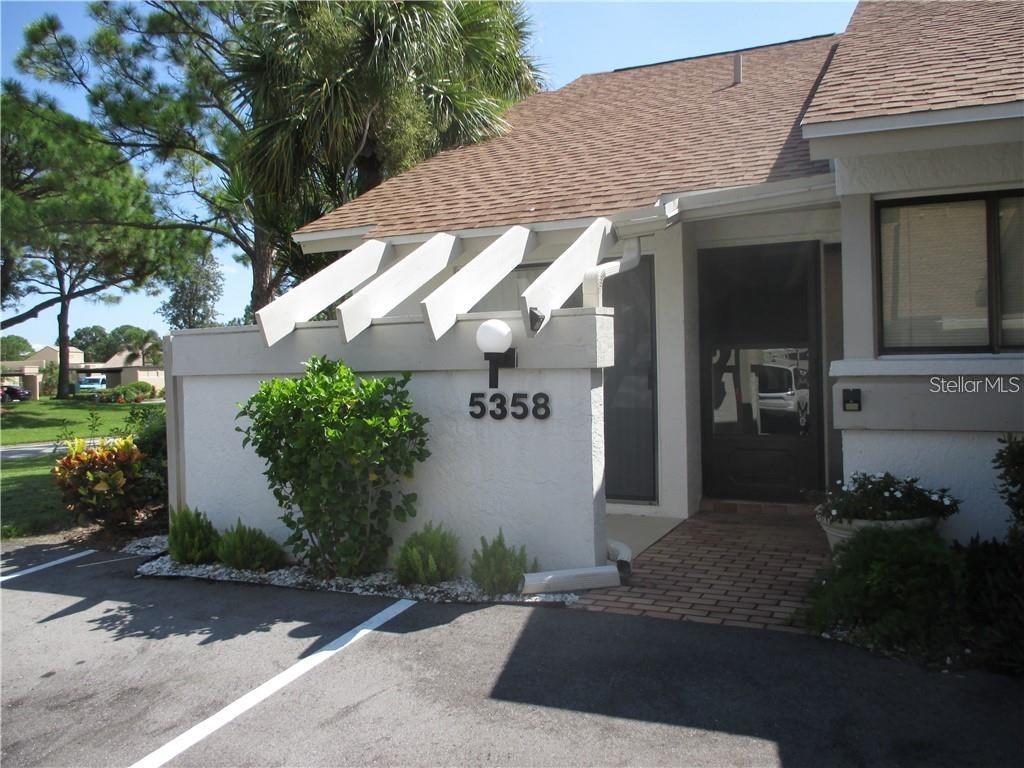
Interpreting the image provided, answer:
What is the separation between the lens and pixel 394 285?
7.14 m

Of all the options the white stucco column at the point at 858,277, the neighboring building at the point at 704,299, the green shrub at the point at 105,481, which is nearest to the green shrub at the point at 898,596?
the neighboring building at the point at 704,299

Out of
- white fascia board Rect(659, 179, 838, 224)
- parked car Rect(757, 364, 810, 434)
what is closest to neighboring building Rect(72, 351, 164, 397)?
parked car Rect(757, 364, 810, 434)

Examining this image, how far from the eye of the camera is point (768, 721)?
3.95m

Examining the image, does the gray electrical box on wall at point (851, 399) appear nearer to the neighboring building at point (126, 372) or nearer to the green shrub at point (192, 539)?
the green shrub at point (192, 539)

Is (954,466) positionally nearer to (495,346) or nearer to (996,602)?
(996,602)

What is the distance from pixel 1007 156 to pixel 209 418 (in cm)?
711

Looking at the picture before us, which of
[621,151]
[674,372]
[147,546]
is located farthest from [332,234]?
[674,372]

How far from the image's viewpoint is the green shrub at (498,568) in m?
6.06

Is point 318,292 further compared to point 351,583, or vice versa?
point 318,292

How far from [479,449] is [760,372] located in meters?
3.84

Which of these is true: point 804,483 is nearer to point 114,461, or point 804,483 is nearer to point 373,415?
point 373,415

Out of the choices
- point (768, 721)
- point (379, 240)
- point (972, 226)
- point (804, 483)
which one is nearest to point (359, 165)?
point (379, 240)

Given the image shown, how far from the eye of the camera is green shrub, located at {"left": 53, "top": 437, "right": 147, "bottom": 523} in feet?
28.8

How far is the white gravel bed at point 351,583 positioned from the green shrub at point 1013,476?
298 centimetres
